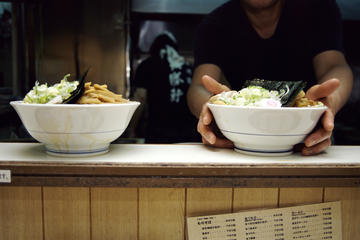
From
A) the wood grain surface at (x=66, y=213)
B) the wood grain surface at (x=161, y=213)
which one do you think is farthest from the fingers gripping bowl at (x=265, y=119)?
the wood grain surface at (x=66, y=213)

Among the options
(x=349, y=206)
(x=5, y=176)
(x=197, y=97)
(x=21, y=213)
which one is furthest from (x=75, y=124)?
(x=197, y=97)

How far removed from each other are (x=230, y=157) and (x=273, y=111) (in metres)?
0.21

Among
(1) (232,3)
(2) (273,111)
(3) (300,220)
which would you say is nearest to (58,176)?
(2) (273,111)

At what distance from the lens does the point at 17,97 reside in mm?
3523

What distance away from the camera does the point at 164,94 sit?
13.2ft

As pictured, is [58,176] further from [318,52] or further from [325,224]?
[318,52]

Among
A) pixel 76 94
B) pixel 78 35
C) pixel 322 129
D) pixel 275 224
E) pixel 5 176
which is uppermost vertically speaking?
pixel 78 35

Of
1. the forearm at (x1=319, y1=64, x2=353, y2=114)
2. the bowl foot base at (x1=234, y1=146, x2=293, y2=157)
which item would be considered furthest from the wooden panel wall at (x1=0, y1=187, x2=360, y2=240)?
the forearm at (x1=319, y1=64, x2=353, y2=114)

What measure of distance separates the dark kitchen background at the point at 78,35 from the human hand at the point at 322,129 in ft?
8.91

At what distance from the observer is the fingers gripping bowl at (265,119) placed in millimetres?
925

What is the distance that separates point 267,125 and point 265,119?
0.02 meters

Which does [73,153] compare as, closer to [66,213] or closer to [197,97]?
[66,213]

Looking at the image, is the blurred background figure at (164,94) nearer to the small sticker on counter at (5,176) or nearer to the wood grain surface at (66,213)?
the wood grain surface at (66,213)

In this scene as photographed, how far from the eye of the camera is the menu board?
1.04m
